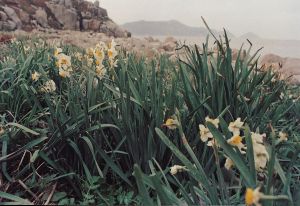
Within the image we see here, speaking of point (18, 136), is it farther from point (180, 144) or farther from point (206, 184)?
point (206, 184)

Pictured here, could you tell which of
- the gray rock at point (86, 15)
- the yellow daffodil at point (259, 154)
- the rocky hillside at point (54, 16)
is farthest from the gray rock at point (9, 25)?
the yellow daffodil at point (259, 154)

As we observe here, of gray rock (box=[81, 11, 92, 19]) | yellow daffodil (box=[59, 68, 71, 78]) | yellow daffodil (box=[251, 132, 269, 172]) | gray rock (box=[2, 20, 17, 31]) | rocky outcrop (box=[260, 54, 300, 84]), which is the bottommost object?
gray rock (box=[2, 20, 17, 31])

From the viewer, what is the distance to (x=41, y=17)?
42281mm

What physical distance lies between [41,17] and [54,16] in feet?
13.0

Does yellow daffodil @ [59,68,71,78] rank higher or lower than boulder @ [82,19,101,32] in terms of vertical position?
higher

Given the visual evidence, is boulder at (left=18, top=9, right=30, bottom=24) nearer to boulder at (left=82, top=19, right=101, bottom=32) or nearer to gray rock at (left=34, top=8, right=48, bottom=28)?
gray rock at (left=34, top=8, right=48, bottom=28)

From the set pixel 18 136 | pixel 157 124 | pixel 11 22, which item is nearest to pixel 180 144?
pixel 157 124

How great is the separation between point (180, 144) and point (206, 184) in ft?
2.12

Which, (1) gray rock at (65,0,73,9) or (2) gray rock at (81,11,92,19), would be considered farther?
(2) gray rock at (81,11,92,19)

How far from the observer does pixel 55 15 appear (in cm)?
4622

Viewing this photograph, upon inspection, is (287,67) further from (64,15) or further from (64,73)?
(64,15)

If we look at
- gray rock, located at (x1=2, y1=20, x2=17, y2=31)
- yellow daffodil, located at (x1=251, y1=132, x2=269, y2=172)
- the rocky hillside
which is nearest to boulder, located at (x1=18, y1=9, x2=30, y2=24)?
the rocky hillside

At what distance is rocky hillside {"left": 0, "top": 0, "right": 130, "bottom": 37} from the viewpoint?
36781mm

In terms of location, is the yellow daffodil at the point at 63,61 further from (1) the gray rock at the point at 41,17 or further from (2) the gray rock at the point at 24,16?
(1) the gray rock at the point at 41,17
